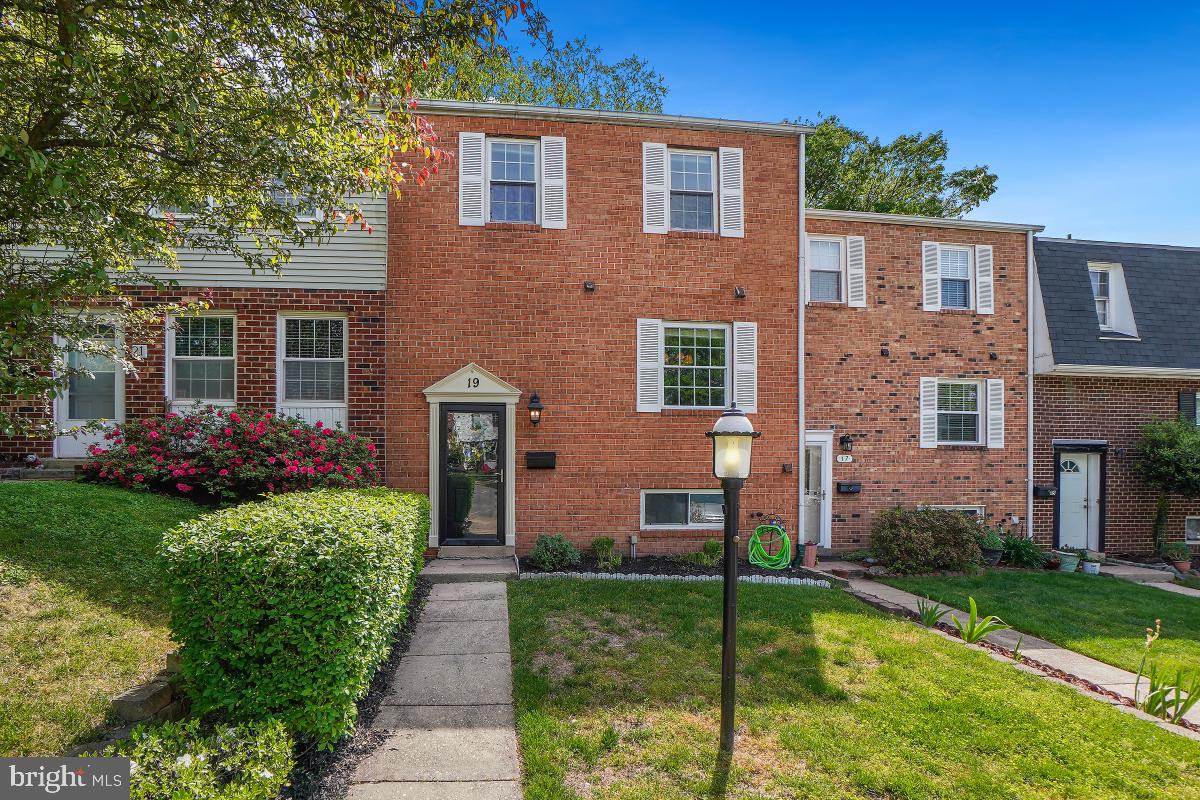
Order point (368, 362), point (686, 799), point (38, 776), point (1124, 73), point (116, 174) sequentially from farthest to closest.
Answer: point (1124, 73) → point (368, 362) → point (116, 174) → point (686, 799) → point (38, 776)

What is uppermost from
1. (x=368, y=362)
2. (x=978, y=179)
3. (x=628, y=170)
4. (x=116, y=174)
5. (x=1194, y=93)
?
(x=978, y=179)

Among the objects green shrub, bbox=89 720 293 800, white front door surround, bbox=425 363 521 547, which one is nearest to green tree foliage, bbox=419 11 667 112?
white front door surround, bbox=425 363 521 547

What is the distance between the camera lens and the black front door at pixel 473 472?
8383 mm

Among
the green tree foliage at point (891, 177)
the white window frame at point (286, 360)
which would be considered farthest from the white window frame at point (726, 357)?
the green tree foliage at point (891, 177)

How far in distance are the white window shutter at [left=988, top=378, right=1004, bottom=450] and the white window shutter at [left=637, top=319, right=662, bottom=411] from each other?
23.0 feet

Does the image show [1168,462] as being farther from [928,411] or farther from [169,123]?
[169,123]

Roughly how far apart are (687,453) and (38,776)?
24.8ft

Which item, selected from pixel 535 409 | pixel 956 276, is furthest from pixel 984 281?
pixel 535 409

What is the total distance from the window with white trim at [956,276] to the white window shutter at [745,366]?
474 cm

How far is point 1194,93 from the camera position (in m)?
8.65

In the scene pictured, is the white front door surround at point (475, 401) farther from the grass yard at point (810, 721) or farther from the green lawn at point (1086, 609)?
the green lawn at point (1086, 609)

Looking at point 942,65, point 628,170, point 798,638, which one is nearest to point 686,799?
point 798,638

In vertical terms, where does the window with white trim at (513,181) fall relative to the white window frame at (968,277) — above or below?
above

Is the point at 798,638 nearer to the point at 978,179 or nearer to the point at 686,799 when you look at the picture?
the point at 686,799
